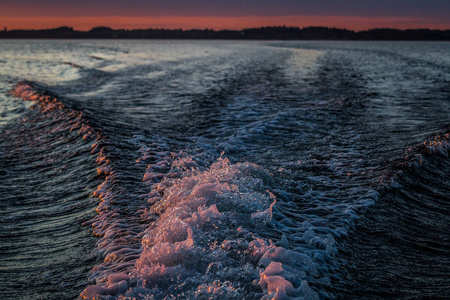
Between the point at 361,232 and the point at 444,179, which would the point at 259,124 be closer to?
the point at 444,179

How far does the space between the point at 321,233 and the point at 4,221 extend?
199 inches

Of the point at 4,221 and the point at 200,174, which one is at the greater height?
the point at 200,174

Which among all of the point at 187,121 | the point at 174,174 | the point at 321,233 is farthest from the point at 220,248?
the point at 187,121

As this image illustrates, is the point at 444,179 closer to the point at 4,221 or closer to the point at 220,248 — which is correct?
the point at 220,248

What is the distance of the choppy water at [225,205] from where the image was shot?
414 cm

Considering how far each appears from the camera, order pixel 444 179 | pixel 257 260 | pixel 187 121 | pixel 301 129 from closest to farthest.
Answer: pixel 257 260 < pixel 444 179 < pixel 301 129 < pixel 187 121

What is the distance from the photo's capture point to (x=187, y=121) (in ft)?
41.3

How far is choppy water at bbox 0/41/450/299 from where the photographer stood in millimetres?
4137

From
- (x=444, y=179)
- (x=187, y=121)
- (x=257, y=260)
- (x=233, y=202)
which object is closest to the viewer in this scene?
(x=257, y=260)

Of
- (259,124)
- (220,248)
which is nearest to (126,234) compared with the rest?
(220,248)

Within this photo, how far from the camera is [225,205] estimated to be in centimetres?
558

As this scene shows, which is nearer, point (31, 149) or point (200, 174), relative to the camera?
point (200, 174)

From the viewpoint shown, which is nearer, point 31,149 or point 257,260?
point 257,260

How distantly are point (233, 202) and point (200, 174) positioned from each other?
140 cm
